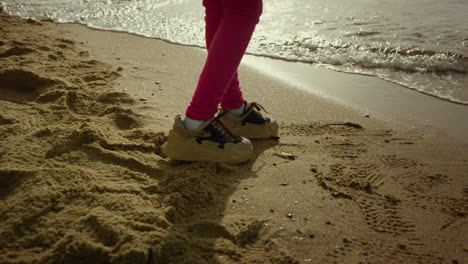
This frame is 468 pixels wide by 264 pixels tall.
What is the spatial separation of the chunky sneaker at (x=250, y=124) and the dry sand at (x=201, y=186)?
7 cm

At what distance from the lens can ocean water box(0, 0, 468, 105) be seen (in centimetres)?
344

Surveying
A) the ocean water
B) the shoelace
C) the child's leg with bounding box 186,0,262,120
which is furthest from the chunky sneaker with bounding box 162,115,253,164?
the ocean water

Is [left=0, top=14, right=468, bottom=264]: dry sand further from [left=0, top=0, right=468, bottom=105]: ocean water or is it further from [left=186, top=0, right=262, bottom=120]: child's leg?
[left=0, top=0, right=468, bottom=105]: ocean water

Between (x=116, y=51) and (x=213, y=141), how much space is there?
208cm

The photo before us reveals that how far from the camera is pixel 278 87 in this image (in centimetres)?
281

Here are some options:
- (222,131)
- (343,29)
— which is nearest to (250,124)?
(222,131)

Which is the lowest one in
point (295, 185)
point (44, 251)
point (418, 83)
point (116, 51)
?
point (116, 51)

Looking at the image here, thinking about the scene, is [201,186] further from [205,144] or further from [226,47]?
[226,47]

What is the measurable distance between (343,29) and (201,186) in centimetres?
362

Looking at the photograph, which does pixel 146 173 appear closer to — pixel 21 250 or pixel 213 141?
pixel 213 141

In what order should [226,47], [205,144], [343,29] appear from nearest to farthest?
[226,47] → [205,144] → [343,29]

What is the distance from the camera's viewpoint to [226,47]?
1492mm

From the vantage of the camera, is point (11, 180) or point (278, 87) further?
A: point (278, 87)

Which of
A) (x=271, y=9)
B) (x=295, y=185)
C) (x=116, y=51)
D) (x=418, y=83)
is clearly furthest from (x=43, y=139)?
(x=271, y=9)
